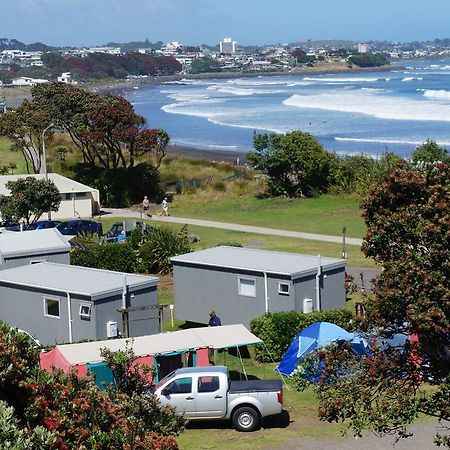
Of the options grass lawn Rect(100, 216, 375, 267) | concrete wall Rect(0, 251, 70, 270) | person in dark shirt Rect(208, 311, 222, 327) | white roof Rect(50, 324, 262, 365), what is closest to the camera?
white roof Rect(50, 324, 262, 365)

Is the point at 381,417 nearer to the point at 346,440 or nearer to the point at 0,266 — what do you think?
the point at 346,440

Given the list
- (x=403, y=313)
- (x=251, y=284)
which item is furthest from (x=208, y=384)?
(x=251, y=284)

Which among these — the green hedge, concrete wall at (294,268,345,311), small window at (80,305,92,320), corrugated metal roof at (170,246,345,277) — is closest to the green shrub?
corrugated metal roof at (170,246,345,277)

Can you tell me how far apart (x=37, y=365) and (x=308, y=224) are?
106 ft

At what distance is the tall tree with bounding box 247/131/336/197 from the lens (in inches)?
1902

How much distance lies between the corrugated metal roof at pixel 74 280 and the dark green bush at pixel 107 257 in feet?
16.8

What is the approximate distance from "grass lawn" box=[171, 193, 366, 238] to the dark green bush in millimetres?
10144

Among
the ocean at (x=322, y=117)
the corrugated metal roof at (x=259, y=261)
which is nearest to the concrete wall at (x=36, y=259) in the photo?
the corrugated metal roof at (x=259, y=261)

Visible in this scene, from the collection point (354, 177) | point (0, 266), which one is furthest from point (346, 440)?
point (354, 177)

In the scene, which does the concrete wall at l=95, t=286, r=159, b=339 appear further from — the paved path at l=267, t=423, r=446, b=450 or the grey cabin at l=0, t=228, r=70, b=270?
the paved path at l=267, t=423, r=446, b=450

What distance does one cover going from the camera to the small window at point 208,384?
1708 centimetres

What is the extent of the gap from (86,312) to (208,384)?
5426 mm

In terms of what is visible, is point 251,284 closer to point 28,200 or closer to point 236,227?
point 236,227

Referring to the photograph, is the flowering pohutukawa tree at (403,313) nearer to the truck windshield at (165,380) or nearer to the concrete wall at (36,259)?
the truck windshield at (165,380)
